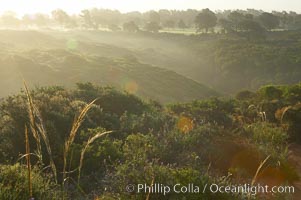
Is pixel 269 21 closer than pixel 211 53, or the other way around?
pixel 211 53

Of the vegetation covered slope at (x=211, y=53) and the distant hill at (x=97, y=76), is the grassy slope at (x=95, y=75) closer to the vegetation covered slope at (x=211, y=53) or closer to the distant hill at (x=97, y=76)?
the distant hill at (x=97, y=76)

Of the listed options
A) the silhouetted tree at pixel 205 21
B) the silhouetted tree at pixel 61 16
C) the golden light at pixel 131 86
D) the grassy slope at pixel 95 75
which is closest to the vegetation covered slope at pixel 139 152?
the grassy slope at pixel 95 75

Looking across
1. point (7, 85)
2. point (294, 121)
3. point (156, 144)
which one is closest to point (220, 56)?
point (7, 85)

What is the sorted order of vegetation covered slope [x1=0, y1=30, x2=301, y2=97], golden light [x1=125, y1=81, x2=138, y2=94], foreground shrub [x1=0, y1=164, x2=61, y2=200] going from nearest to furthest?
foreground shrub [x1=0, y1=164, x2=61, y2=200] → golden light [x1=125, y1=81, x2=138, y2=94] → vegetation covered slope [x1=0, y1=30, x2=301, y2=97]

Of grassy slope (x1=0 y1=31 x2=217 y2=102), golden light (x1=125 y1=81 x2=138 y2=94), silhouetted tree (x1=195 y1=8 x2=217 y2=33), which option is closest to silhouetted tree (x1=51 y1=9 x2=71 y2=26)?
silhouetted tree (x1=195 y1=8 x2=217 y2=33)

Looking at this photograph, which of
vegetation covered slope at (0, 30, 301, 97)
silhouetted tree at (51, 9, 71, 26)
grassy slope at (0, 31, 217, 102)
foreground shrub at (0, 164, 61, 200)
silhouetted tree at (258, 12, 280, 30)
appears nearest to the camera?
foreground shrub at (0, 164, 61, 200)


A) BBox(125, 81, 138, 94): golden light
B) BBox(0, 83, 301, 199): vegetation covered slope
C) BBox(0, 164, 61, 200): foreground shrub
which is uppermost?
BBox(0, 164, 61, 200): foreground shrub

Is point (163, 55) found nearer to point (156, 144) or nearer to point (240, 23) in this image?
point (240, 23)

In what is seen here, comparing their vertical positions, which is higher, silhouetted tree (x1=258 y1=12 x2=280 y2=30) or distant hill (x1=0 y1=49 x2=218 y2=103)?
silhouetted tree (x1=258 y1=12 x2=280 y2=30)

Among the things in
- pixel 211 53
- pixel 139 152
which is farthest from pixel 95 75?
pixel 139 152

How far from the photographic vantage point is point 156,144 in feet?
27.4

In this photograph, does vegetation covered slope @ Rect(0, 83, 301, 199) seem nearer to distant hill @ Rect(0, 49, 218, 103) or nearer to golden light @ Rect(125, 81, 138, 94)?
distant hill @ Rect(0, 49, 218, 103)

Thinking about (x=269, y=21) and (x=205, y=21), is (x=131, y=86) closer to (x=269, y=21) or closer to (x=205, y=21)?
(x=205, y=21)

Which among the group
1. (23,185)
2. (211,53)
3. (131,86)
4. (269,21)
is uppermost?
(269,21)
